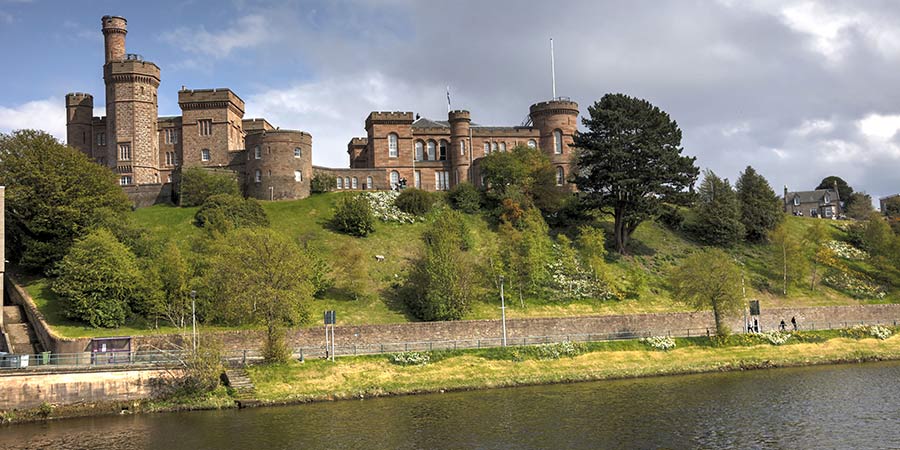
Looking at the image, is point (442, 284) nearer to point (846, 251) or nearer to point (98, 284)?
point (98, 284)

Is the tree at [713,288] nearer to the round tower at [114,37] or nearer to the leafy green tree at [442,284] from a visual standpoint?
the leafy green tree at [442,284]

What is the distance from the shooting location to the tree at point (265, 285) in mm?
40031

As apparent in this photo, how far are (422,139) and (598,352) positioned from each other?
4716cm

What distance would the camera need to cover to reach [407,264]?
62.8m

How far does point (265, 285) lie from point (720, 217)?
50.2 m

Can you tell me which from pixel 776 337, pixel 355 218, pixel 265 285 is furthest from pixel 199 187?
pixel 776 337

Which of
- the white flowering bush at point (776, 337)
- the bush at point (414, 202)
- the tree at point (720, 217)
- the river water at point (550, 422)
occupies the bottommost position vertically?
the river water at point (550, 422)

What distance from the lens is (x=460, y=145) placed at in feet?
278

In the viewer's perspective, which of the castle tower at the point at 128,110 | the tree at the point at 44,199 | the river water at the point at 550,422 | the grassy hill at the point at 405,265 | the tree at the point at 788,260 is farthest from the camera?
the castle tower at the point at 128,110

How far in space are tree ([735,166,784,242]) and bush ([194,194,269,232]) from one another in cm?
4890

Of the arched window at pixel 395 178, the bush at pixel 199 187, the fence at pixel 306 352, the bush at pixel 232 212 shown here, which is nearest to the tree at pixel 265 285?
the fence at pixel 306 352

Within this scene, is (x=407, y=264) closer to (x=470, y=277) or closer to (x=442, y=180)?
(x=470, y=277)

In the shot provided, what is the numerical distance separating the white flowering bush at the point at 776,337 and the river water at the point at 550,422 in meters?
9.18

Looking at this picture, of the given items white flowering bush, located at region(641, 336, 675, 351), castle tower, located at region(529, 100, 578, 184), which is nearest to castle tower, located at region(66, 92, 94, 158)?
castle tower, located at region(529, 100, 578, 184)
